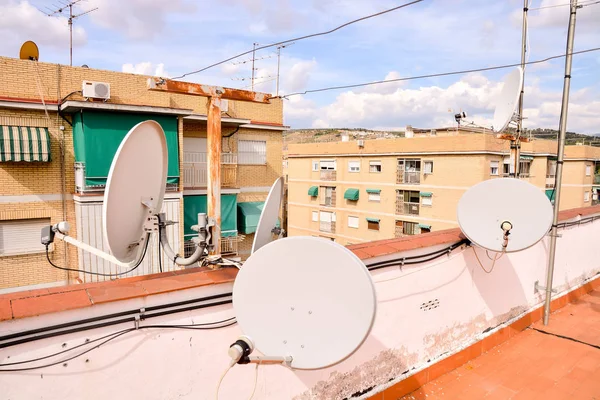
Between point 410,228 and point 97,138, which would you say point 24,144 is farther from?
point 410,228

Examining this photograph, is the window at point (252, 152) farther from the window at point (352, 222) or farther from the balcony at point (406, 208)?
the window at point (352, 222)

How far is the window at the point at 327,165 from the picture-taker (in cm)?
3649

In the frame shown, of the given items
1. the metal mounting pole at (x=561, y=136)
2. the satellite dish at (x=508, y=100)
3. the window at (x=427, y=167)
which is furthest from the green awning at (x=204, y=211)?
the window at (x=427, y=167)

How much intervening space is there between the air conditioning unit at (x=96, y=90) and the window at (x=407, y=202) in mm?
23777

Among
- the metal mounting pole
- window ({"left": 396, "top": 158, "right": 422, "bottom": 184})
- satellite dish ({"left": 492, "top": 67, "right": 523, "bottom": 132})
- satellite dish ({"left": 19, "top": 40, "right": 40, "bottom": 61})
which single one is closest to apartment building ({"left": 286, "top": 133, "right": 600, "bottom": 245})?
window ({"left": 396, "top": 158, "right": 422, "bottom": 184})

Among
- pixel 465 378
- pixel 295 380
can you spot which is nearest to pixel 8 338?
pixel 295 380

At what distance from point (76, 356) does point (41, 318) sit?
263mm

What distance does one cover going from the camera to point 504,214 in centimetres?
380

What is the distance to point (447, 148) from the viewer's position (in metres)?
28.5

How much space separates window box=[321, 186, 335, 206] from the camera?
1446 inches

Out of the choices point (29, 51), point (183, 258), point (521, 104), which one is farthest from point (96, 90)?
point (521, 104)

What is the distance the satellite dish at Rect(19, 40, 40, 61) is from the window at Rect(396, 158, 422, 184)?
24.8 m

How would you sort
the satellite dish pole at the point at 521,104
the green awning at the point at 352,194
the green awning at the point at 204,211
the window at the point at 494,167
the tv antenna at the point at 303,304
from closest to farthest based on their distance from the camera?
1. the tv antenna at the point at 303,304
2. the satellite dish pole at the point at 521,104
3. the green awning at the point at 204,211
4. the window at the point at 494,167
5. the green awning at the point at 352,194

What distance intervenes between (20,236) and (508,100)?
46.7 ft
